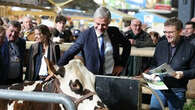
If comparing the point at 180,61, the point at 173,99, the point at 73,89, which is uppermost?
the point at 180,61

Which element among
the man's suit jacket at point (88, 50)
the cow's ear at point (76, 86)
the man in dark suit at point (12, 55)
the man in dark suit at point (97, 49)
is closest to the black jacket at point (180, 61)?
the man in dark suit at point (97, 49)

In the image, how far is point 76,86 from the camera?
10.4 ft

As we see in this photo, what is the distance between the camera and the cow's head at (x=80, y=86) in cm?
308

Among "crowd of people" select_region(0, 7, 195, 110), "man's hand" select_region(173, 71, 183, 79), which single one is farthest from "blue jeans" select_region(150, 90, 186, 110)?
"man's hand" select_region(173, 71, 183, 79)

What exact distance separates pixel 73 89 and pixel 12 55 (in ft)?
5.55

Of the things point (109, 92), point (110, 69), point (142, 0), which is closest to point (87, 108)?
point (109, 92)

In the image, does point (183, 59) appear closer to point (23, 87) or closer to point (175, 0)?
point (23, 87)

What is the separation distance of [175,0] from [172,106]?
31.0m

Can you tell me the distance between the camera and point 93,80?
11.2 feet

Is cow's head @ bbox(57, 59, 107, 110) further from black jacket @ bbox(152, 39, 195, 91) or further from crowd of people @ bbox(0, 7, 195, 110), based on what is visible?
black jacket @ bbox(152, 39, 195, 91)

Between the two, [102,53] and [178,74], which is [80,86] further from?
[178,74]

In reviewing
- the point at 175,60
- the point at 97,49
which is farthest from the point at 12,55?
the point at 175,60

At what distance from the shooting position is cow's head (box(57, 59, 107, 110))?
3.08 metres

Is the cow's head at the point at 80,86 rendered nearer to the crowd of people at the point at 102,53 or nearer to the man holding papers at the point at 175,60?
the crowd of people at the point at 102,53
